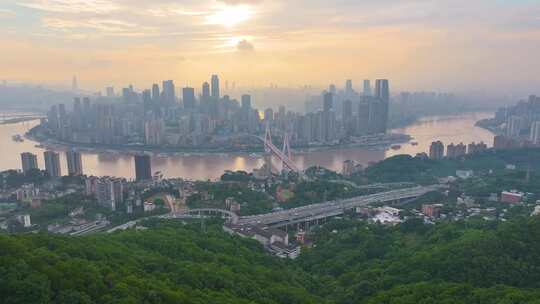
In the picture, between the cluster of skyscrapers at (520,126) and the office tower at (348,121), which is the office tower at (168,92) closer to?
the office tower at (348,121)

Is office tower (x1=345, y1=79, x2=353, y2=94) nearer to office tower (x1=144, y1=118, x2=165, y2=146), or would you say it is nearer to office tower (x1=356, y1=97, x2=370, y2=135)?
office tower (x1=356, y1=97, x2=370, y2=135)

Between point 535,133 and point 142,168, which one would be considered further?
point 535,133

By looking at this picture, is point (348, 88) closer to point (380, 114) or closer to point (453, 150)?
point (380, 114)

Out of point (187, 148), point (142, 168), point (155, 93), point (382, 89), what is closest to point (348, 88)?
point (382, 89)

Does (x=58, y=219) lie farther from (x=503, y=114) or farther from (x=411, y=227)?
(x=503, y=114)

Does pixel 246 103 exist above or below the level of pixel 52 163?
above

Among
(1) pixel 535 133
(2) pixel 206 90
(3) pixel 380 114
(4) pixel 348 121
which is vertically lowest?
(1) pixel 535 133
